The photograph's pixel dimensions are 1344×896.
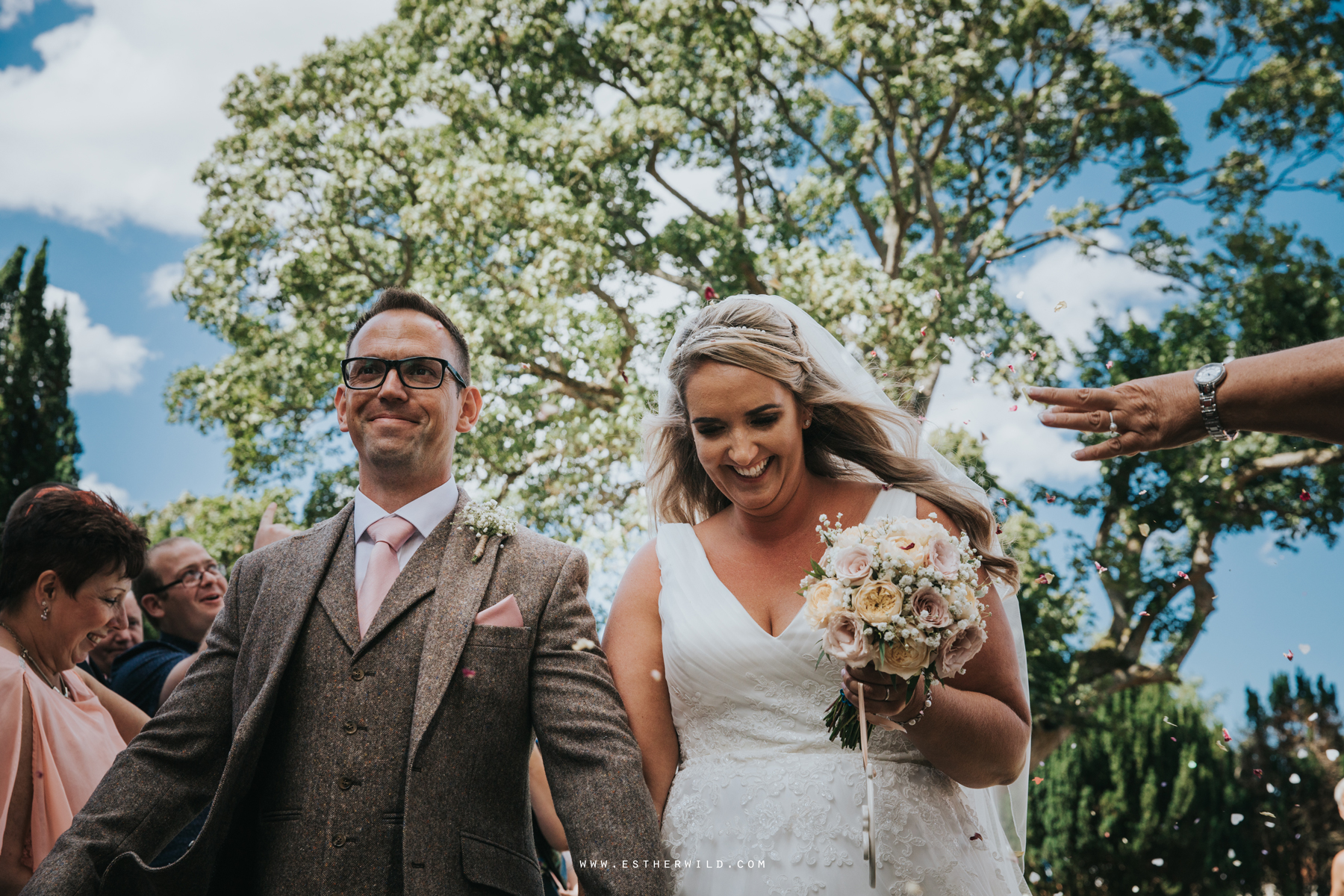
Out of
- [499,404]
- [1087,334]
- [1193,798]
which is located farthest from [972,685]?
[1193,798]

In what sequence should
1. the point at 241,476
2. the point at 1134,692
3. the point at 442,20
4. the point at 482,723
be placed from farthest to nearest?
the point at 1134,692
the point at 241,476
the point at 442,20
the point at 482,723

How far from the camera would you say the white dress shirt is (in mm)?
3033

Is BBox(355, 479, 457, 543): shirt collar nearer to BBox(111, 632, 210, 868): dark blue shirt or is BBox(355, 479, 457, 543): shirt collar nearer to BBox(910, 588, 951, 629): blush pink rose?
BBox(910, 588, 951, 629): blush pink rose

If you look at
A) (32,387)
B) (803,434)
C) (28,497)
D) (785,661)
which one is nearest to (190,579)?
(28,497)

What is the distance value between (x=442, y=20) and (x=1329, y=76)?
37.6ft

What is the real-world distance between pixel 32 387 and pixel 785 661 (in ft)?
61.4

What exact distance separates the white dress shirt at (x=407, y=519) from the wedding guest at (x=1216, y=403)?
179 cm

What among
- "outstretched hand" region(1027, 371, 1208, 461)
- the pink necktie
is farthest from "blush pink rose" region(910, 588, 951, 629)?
the pink necktie

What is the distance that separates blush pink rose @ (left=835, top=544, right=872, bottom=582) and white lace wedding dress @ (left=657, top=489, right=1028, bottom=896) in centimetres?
62

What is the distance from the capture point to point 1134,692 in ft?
66.5

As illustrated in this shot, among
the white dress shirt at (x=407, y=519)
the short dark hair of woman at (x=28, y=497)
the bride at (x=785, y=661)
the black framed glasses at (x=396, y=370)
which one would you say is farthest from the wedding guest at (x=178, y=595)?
the bride at (x=785, y=661)

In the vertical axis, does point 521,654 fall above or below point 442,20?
below

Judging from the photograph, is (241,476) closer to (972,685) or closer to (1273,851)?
(972,685)

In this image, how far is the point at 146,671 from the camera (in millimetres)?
4488
